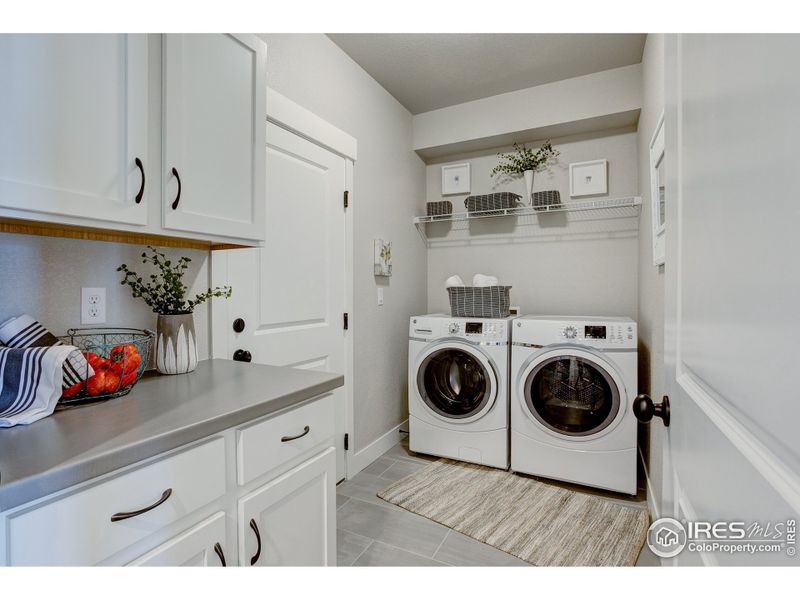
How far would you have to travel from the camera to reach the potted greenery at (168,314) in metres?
1.33

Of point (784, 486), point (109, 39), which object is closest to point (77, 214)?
point (109, 39)

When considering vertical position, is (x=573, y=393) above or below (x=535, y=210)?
→ below

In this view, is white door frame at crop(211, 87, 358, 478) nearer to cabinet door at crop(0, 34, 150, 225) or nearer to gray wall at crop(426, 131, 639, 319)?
cabinet door at crop(0, 34, 150, 225)

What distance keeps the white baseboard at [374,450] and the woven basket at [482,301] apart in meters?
1.03

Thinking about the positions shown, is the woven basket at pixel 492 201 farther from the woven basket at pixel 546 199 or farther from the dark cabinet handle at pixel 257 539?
the dark cabinet handle at pixel 257 539

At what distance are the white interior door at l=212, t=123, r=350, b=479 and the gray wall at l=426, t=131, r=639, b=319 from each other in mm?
1335

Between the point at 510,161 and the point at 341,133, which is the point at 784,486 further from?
the point at 510,161

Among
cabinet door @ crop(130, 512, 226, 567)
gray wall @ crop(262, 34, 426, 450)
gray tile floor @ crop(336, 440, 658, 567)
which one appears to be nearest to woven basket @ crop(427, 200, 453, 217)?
gray wall @ crop(262, 34, 426, 450)

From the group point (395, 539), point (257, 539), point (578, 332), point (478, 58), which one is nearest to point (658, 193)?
point (578, 332)

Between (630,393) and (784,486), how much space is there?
6.96ft


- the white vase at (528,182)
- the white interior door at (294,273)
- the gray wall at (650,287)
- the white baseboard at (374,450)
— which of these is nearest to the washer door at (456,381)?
the white baseboard at (374,450)

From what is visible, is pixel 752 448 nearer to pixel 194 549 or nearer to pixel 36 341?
pixel 194 549

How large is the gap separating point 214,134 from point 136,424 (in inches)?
37.1

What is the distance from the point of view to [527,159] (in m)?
3.08
